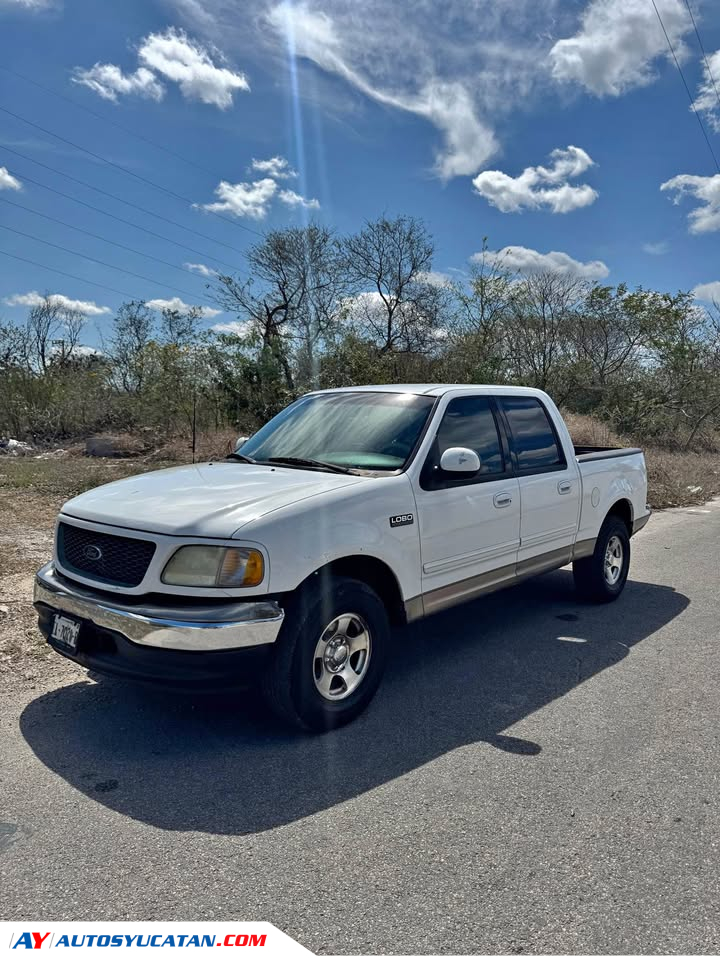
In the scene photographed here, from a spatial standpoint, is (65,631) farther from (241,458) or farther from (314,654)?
(241,458)

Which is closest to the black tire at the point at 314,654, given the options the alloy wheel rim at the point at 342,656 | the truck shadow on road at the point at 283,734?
the alloy wheel rim at the point at 342,656

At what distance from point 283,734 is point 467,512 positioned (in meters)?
1.81

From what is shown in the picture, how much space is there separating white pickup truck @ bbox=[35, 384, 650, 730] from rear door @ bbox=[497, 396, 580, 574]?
0.7 inches

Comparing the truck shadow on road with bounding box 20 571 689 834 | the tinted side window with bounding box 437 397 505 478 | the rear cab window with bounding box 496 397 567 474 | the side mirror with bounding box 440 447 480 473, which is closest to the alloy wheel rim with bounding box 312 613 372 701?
the truck shadow on road with bounding box 20 571 689 834

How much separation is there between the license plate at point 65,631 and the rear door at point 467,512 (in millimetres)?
1984

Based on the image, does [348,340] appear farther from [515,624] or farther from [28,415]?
[515,624]

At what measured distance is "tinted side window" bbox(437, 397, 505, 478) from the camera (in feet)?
15.8

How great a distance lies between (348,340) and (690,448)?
12062 millimetres

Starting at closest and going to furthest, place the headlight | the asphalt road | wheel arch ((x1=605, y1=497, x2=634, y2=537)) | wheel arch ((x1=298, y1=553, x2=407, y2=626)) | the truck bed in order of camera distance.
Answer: the asphalt road → the headlight → wheel arch ((x1=298, y1=553, x2=407, y2=626)) → the truck bed → wheel arch ((x1=605, y1=497, x2=634, y2=537))

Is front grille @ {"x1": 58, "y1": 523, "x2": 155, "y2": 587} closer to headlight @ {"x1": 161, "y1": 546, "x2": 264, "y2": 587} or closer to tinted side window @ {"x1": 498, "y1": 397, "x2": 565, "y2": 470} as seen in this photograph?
headlight @ {"x1": 161, "y1": 546, "x2": 264, "y2": 587}

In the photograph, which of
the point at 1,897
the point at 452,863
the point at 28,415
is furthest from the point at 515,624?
the point at 28,415

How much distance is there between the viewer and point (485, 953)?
235cm

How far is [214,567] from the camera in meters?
3.47

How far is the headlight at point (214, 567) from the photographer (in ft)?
11.4
